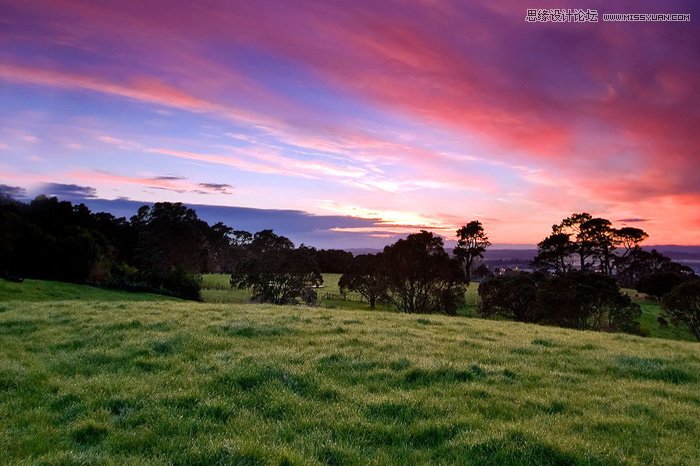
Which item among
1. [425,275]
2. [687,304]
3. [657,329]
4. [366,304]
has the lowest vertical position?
[366,304]

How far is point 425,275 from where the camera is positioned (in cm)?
7869

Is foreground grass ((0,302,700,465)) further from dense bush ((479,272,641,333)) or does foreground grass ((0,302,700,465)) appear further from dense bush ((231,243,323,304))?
dense bush ((231,243,323,304))

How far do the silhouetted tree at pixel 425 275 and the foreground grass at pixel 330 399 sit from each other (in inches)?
2342

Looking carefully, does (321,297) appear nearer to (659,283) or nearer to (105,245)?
(105,245)

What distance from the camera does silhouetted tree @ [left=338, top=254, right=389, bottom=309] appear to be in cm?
8612

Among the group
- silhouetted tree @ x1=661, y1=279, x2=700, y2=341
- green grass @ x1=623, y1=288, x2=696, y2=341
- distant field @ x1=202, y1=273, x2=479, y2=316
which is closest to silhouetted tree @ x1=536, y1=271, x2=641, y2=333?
green grass @ x1=623, y1=288, x2=696, y2=341

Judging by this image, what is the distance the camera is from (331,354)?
46.9 ft

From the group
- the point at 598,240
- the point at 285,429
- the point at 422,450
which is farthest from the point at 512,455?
the point at 598,240

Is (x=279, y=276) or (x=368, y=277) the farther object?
(x=368, y=277)

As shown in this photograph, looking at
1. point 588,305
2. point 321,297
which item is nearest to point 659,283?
point 588,305

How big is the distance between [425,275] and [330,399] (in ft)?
228

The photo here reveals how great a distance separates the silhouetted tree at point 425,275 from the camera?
77.9 m

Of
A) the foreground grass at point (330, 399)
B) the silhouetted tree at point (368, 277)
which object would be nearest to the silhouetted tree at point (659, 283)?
the silhouetted tree at point (368, 277)

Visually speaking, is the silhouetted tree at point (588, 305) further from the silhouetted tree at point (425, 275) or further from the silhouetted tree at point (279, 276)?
the silhouetted tree at point (279, 276)
